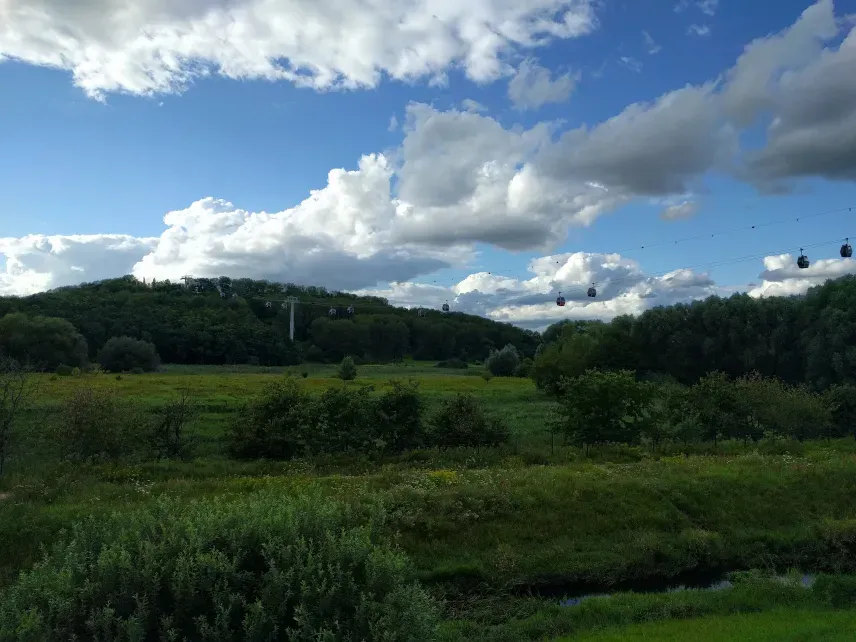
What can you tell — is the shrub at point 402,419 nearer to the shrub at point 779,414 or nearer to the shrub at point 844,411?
the shrub at point 779,414

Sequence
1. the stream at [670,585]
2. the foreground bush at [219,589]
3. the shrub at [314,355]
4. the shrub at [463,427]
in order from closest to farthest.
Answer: the foreground bush at [219,589] < the stream at [670,585] < the shrub at [463,427] < the shrub at [314,355]

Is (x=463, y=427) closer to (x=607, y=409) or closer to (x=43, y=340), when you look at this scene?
(x=607, y=409)

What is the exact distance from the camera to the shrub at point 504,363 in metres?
88.4

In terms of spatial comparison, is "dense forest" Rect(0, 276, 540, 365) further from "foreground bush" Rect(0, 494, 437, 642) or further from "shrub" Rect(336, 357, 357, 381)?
"foreground bush" Rect(0, 494, 437, 642)

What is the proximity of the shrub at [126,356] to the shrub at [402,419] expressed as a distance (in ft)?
177

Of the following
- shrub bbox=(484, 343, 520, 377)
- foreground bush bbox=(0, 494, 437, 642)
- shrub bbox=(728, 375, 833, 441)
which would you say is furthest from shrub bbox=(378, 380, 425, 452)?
shrub bbox=(484, 343, 520, 377)

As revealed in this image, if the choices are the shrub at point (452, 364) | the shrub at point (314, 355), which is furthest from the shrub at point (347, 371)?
the shrub at point (452, 364)

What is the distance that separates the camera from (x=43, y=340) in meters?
69.4

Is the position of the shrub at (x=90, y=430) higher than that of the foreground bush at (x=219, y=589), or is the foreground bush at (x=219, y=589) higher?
the foreground bush at (x=219, y=589)

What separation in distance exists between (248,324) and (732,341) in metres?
64.9

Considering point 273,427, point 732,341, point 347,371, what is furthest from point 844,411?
point 347,371

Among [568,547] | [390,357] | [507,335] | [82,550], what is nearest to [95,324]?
[390,357]

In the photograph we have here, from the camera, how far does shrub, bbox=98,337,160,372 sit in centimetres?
7438

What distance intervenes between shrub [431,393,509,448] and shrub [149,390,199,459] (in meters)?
10.3
